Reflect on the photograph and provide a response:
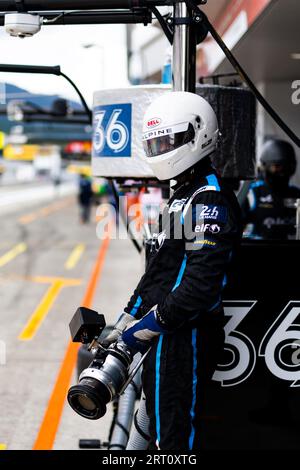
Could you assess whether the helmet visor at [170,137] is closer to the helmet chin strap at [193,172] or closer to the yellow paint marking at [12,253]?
the helmet chin strap at [193,172]

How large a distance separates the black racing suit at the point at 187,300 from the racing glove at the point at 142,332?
44 millimetres

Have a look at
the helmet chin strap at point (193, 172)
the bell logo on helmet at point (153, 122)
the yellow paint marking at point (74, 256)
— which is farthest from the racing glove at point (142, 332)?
the yellow paint marking at point (74, 256)

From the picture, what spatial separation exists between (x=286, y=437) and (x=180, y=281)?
4.69 feet

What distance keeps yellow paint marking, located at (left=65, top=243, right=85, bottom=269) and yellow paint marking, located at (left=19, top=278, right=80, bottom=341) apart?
2077mm

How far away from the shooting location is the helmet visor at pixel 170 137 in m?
3.39

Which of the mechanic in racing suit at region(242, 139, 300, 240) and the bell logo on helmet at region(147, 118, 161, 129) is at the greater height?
the bell logo on helmet at region(147, 118, 161, 129)

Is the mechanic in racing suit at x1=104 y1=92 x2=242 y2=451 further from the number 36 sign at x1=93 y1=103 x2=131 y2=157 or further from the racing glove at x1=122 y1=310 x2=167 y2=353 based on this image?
the number 36 sign at x1=93 y1=103 x2=131 y2=157

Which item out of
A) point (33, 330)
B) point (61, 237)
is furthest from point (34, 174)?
point (33, 330)

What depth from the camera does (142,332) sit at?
10.7 ft

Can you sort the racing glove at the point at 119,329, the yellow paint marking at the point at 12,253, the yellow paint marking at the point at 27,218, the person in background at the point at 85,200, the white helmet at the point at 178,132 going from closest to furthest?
the white helmet at the point at 178,132 → the racing glove at the point at 119,329 → the yellow paint marking at the point at 12,253 → the person in background at the point at 85,200 → the yellow paint marking at the point at 27,218

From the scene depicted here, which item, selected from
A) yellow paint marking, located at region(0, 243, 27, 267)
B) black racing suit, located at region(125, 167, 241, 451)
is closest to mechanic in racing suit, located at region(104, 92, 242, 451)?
black racing suit, located at region(125, 167, 241, 451)

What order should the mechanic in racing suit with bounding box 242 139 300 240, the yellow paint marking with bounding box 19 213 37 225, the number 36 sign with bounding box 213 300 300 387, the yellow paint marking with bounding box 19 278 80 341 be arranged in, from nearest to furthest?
the number 36 sign with bounding box 213 300 300 387 < the mechanic in racing suit with bounding box 242 139 300 240 < the yellow paint marking with bounding box 19 278 80 341 < the yellow paint marking with bounding box 19 213 37 225

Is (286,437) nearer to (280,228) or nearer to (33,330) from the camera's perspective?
(280,228)

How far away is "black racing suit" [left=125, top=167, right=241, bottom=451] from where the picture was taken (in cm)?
309
